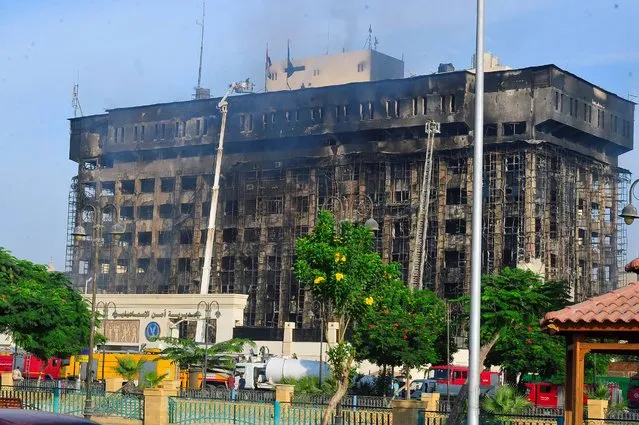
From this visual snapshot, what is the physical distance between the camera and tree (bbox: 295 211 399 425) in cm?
→ 3606

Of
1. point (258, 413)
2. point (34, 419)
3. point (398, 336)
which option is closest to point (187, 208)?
point (398, 336)

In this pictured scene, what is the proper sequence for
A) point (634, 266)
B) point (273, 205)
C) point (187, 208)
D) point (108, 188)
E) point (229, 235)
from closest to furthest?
point (634, 266), point (273, 205), point (229, 235), point (187, 208), point (108, 188)

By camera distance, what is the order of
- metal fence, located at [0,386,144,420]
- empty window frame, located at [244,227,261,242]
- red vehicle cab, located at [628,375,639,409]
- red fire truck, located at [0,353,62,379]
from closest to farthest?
metal fence, located at [0,386,144,420] → red vehicle cab, located at [628,375,639,409] → red fire truck, located at [0,353,62,379] → empty window frame, located at [244,227,261,242]

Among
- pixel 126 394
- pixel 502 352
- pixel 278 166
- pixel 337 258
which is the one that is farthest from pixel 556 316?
pixel 278 166

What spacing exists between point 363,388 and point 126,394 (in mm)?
23847

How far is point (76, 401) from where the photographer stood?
4312 cm

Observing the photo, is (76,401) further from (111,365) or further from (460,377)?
(111,365)

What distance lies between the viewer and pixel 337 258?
35938mm

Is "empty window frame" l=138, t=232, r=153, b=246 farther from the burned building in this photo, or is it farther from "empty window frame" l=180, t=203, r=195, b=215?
"empty window frame" l=180, t=203, r=195, b=215

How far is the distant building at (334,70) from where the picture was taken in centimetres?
12350

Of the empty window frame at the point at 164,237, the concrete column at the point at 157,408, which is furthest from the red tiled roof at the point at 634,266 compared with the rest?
the empty window frame at the point at 164,237

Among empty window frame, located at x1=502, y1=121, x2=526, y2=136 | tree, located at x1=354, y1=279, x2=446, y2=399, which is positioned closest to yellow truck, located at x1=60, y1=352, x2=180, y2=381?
tree, located at x1=354, y1=279, x2=446, y2=399

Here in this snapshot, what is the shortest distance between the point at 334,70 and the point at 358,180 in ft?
69.3

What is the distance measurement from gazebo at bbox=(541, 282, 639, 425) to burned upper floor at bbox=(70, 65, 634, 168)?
7968cm
